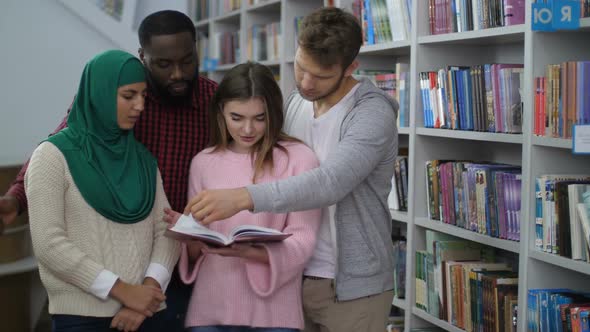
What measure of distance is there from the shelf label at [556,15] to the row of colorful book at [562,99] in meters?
0.14

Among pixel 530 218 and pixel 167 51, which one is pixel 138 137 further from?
pixel 530 218

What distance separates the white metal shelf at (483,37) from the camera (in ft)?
8.40

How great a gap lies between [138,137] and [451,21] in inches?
57.5

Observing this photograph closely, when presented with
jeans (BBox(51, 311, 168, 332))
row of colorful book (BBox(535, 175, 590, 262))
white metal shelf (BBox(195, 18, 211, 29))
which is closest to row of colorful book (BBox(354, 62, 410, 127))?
row of colorful book (BBox(535, 175, 590, 262))

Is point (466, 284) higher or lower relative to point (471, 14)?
lower

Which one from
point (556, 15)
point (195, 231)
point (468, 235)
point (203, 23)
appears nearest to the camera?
point (195, 231)

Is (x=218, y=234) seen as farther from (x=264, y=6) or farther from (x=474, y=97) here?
(x=264, y=6)

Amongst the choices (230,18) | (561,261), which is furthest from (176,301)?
(230,18)

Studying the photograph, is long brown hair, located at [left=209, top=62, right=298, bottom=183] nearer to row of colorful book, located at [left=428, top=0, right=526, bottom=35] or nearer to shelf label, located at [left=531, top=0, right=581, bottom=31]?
shelf label, located at [left=531, top=0, right=581, bottom=31]

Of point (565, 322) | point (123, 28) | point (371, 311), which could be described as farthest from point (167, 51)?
point (123, 28)

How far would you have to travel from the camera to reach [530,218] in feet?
8.08

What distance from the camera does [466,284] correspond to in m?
2.90

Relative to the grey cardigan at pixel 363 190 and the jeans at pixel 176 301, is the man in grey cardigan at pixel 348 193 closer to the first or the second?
the grey cardigan at pixel 363 190

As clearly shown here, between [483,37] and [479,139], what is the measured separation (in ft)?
1.24
